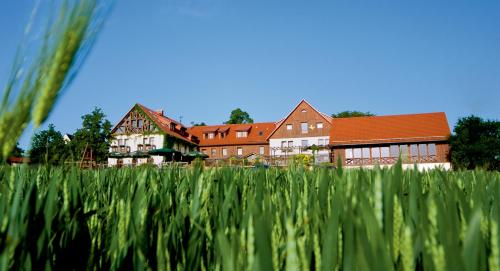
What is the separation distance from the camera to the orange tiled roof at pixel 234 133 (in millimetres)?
47219

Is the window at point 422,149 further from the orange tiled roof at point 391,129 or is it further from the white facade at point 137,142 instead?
the white facade at point 137,142

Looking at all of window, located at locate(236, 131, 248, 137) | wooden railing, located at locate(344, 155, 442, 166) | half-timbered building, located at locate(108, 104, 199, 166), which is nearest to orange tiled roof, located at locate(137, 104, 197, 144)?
half-timbered building, located at locate(108, 104, 199, 166)

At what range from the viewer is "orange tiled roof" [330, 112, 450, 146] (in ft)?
105

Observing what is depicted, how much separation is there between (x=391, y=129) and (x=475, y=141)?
8.37 metres

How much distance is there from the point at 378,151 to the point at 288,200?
34165mm

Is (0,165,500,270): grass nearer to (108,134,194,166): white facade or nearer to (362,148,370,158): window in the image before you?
(362,148,370,158): window

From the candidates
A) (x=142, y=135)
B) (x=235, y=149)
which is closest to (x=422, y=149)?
(x=235, y=149)

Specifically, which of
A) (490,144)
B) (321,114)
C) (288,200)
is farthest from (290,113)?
(288,200)

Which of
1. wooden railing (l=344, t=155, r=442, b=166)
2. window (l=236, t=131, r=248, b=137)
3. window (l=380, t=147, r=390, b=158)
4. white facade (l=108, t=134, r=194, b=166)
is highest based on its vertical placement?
window (l=236, t=131, r=248, b=137)

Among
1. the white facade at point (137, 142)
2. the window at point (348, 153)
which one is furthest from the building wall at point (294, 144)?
the white facade at point (137, 142)

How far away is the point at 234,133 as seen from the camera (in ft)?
160

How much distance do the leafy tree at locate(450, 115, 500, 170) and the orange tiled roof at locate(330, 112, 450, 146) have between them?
3321mm

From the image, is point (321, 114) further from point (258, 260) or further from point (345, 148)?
point (258, 260)

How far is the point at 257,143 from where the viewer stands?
4681cm
